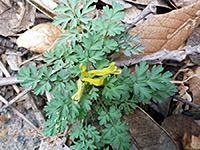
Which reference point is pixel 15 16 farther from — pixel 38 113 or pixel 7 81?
pixel 38 113

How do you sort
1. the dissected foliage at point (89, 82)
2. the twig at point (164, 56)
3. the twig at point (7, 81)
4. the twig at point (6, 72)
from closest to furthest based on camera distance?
the dissected foliage at point (89, 82)
the twig at point (164, 56)
the twig at point (7, 81)
the twig at point (6, 72)

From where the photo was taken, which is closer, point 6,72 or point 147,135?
point 147,135

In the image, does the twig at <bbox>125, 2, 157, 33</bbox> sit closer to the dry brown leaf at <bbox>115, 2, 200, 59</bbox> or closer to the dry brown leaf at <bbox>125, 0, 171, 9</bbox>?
the dry brown leaf at <bbox>115, 2, 200, 59</bbox>

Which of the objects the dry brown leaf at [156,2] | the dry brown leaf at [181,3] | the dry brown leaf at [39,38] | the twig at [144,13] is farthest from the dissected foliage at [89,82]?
the dry brown leaf at [181,3]

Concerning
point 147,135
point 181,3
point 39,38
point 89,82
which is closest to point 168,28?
point 181,3

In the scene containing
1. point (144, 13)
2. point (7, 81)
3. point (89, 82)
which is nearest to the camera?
point (89, 82)

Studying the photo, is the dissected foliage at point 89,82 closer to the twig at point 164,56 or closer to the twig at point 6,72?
the twig at point 164,56
